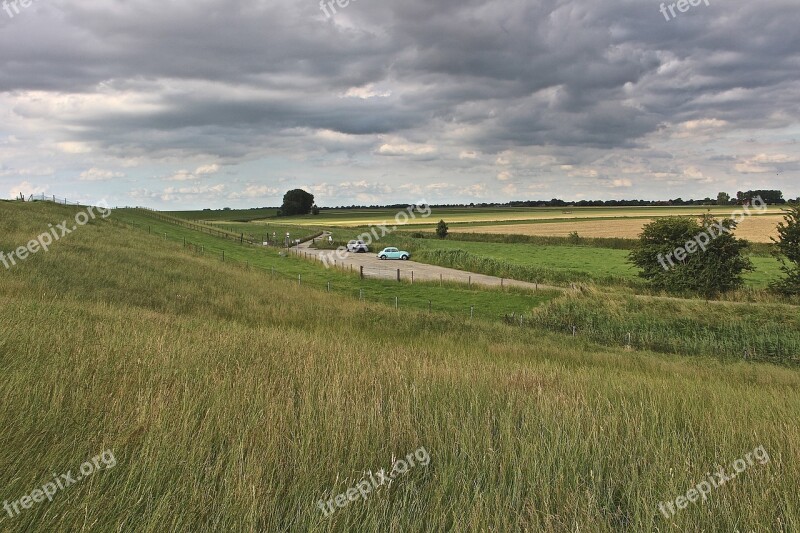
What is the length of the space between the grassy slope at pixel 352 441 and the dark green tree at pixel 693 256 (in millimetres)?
26038

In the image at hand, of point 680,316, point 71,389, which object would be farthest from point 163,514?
point 680,316

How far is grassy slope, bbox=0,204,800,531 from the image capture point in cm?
300

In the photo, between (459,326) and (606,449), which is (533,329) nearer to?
(459,326)

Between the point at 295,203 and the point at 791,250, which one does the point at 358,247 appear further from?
the point at 295,203

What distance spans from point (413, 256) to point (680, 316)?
37169 millimetres

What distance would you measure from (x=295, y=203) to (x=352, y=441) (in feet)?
530

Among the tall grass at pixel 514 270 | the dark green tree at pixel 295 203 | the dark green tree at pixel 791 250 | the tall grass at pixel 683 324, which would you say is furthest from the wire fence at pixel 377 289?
the dark green tree at pixel 295 203

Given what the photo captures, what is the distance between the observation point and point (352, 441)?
3.93m

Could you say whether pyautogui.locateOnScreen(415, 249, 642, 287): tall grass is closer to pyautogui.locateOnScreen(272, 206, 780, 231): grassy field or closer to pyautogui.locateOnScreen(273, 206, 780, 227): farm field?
pyautogui.locateOnScreen(272, 206, 780, 231): grassy field

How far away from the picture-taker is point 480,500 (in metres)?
3.08

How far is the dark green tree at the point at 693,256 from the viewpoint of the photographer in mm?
28469

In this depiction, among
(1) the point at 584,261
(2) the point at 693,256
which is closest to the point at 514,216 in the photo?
(1) the point at 584,261

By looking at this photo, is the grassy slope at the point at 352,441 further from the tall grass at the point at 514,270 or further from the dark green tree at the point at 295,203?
the dark green tree at the point at 295,203

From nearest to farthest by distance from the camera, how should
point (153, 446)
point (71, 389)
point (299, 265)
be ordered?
point (153, 446), point (71, 389), point (299, 265)
